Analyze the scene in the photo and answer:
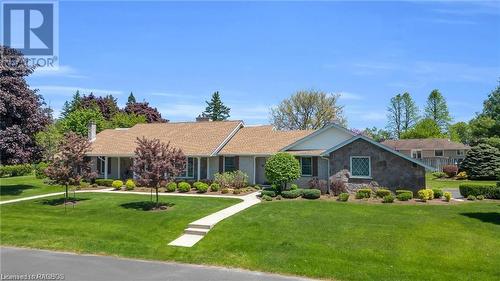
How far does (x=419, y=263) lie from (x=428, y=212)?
8386 mm

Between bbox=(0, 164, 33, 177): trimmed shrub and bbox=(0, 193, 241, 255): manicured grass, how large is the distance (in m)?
25.8

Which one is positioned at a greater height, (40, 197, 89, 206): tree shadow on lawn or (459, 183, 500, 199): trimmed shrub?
(459, 183, 500, 199): trimmed shrub

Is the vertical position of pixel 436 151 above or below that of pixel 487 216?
above

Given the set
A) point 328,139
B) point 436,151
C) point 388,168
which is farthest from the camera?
point 436,151

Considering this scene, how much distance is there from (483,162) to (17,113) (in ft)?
149

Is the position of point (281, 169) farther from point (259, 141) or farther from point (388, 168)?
point (259, 141)

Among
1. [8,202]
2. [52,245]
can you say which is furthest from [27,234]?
[8,202]

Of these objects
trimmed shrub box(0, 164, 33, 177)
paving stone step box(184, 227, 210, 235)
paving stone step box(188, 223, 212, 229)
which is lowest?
paving stone step box(184, 227, 210, 235)

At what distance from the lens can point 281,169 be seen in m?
28.8

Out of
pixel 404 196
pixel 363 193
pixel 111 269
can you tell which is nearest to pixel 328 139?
pixel 363 193

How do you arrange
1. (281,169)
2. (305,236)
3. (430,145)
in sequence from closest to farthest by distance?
(305,236)
(281,169)
(430,145)

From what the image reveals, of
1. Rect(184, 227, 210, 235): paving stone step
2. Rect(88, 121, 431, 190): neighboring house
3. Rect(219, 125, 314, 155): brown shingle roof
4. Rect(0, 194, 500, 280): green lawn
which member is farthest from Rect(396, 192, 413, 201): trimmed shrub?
Rect(184, 227, 210, 235): paving stone step

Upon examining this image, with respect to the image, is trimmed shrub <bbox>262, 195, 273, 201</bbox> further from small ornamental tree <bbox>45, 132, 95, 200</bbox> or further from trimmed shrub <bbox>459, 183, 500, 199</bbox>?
trimmed shrub <bbox>459, 183, 500, 199</bbox>

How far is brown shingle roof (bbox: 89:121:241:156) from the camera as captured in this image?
36469mm
